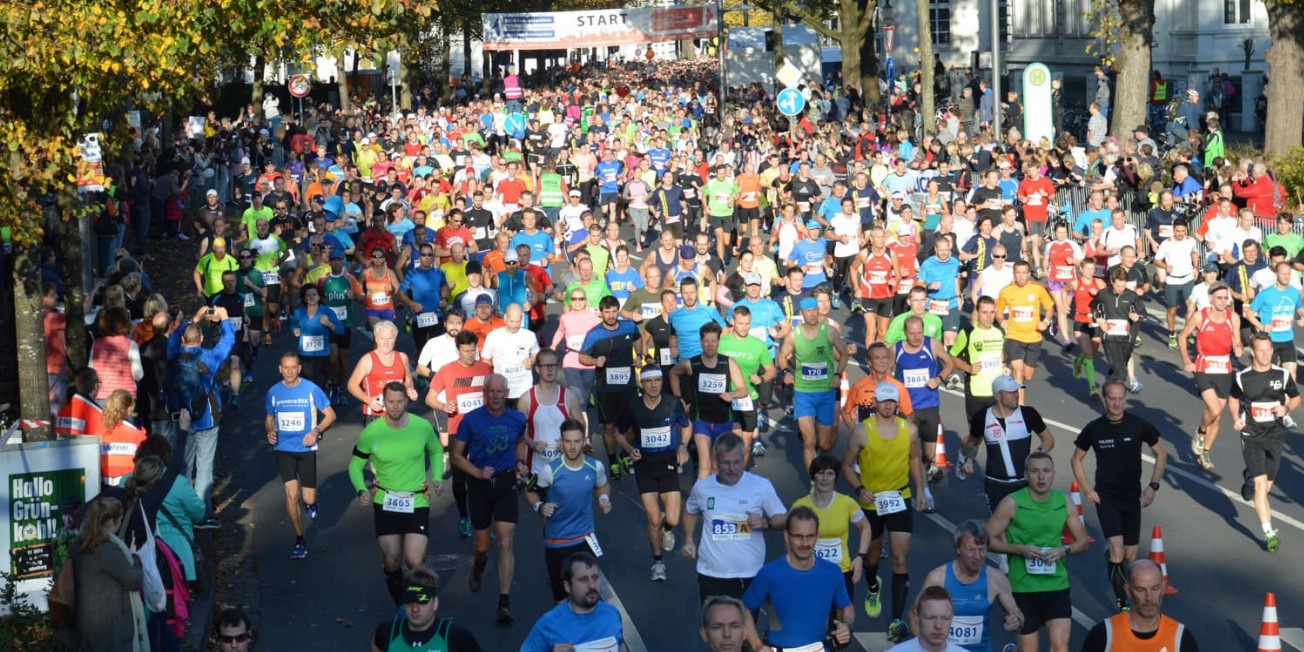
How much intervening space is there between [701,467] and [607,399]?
2.21 meters

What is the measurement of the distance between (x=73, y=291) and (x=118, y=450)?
12.0ft

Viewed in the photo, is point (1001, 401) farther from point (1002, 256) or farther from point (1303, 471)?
point (1002, 256)

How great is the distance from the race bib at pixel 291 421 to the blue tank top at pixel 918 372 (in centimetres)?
461

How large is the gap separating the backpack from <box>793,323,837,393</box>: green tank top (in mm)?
4724

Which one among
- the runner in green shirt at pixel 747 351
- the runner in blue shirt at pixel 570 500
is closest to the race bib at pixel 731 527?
the runner in blue shirt at pixel 570 500

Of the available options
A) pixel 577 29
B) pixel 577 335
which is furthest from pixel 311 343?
pixel 577 29

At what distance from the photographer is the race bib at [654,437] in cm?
1274

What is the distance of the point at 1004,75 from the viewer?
56312mm

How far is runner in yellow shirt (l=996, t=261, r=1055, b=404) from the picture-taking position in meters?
17.9

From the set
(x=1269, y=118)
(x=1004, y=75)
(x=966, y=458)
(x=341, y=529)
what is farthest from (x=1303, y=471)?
(x=1004, y=75)

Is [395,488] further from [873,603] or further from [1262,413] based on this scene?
[1262,413]

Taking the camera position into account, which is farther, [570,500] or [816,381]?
[816,381]

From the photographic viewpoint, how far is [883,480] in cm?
1167

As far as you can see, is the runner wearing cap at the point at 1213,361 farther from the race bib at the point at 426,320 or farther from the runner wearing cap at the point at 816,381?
the race bib at the point at 426,320
